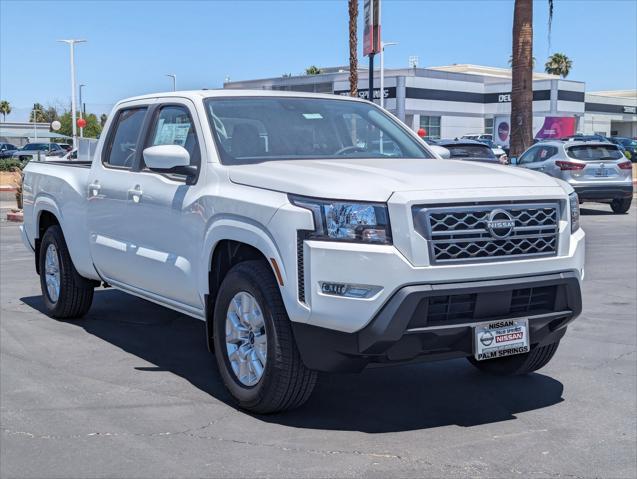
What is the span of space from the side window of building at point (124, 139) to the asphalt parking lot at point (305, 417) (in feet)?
4.85

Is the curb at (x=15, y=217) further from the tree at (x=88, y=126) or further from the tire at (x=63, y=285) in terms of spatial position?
the tree at (x=88, y=126)

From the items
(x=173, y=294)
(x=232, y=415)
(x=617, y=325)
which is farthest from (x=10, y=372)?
(x=617, y=325)

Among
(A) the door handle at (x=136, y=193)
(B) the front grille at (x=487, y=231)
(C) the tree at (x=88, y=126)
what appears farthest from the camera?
(C) the tree at (x=88, y=126)

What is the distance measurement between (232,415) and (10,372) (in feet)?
6.29

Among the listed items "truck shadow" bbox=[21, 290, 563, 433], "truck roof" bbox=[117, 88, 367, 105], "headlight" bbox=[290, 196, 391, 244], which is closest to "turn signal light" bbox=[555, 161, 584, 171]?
"truck roof" bbox=[117, 88, 367, 105]

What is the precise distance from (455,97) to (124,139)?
61550 mm

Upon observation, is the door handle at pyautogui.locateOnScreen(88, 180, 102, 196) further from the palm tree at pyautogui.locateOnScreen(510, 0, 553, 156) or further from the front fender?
the palm tree at pyautogui.locateOnScreen(510, 0, 553, 156)

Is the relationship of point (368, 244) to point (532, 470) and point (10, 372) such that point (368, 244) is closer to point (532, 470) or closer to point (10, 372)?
point (532, 470)

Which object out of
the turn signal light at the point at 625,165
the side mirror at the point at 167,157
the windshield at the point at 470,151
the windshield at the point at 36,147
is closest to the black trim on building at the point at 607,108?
the windshield at the point at 36,147

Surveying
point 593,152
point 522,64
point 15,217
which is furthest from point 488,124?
point 15,217

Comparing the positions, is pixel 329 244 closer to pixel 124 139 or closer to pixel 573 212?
pixel 573 212

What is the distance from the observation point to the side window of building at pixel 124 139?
6945mm

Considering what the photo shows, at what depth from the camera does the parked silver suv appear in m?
19.0

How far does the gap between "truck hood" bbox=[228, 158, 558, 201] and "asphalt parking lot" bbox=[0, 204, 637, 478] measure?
1355 mm
